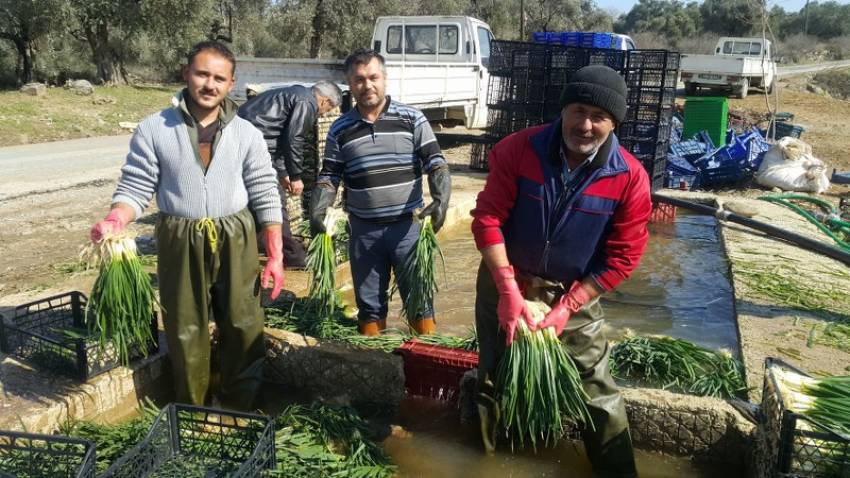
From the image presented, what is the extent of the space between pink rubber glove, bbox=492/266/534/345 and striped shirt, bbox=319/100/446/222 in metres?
1.23

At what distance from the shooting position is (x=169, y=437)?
2.90 meters

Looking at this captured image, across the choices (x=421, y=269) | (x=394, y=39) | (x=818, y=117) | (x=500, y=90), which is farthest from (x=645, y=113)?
(x=818, y=117)

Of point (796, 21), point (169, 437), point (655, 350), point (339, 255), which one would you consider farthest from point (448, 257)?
point (796, 21)

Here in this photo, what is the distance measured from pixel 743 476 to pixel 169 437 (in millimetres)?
2598

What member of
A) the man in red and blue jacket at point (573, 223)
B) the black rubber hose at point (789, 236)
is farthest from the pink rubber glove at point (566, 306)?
the black rubber hose at point (789, 236)

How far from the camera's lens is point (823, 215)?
26.8ft

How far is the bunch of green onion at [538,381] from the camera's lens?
8.95 ft

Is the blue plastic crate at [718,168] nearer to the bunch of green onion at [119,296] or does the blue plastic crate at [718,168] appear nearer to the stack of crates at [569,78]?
the stack of crates at [569,78]

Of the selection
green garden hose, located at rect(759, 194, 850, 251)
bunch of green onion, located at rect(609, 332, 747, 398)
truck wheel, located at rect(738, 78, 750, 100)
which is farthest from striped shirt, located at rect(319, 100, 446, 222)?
truck wheel, located at rect(738, 78, 750, 100)

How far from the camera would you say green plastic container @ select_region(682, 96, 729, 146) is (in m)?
11.4

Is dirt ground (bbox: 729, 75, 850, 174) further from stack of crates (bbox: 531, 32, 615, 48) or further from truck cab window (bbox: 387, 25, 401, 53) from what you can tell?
truck cab window (bbox: 387, 25, 401, 53)

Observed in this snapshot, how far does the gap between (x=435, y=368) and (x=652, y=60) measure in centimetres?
687

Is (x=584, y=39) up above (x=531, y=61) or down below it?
above

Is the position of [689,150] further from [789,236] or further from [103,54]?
[103,54]
